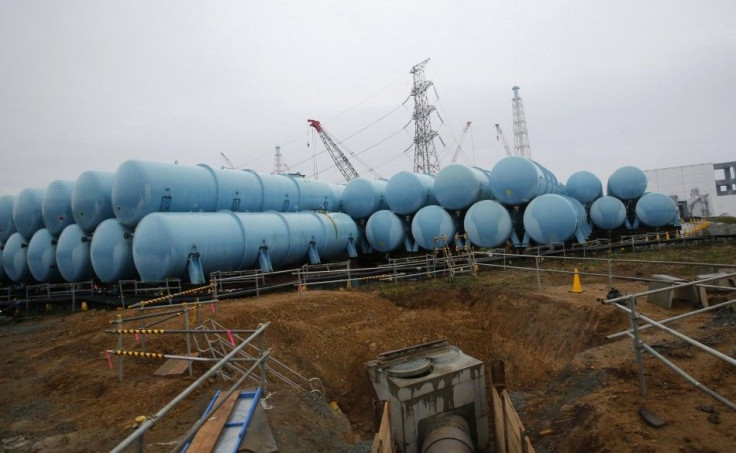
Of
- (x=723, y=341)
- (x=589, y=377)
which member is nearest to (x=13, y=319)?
(x=589, y=377)

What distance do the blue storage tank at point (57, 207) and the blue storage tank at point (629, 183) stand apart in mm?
33736

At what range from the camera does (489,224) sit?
20.1m

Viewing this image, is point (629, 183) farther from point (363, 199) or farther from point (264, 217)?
point (264, 217)

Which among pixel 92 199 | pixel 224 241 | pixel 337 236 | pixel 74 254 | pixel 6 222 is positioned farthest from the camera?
pixel 6 222

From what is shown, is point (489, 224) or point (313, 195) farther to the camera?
point (313, 195)

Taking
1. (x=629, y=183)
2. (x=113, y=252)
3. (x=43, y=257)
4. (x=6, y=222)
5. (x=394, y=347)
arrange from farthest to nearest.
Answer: (x=629, y=183), (x=6, y=222), (x=43, y=257), (x=113, y=252), (x=394, y=347)

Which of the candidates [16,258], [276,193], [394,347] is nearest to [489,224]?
[394,347]

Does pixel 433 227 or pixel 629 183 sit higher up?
pixel 629 183

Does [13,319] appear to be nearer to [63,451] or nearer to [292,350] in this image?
[292,350]

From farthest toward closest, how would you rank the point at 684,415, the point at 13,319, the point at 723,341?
the point at 13,319 → the point at 723,341 → the point at 684,415

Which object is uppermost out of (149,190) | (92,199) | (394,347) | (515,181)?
(92,199)

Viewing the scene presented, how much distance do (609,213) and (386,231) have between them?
1491 centimetres

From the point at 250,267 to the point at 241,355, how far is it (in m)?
10.4

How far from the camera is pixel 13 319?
61.8 feet
